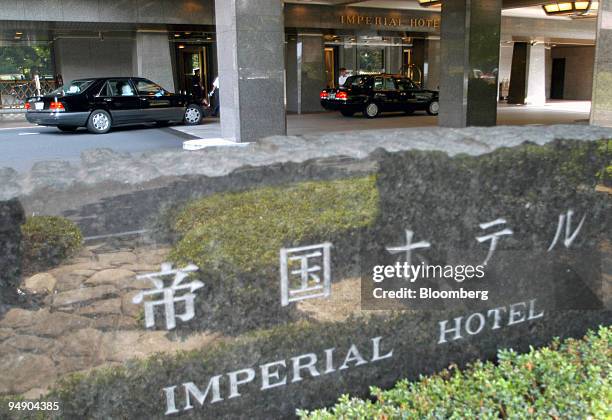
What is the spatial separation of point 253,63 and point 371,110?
1057cm

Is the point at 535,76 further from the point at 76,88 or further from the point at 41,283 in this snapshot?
the point at 41,283

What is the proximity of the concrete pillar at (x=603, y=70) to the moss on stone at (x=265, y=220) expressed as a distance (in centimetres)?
665

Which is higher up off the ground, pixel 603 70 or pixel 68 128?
pixel 603 70

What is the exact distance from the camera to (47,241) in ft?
8.35

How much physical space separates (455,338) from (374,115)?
61.0 feet

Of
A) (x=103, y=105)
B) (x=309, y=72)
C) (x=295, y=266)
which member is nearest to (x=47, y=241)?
(x=295, y=266)

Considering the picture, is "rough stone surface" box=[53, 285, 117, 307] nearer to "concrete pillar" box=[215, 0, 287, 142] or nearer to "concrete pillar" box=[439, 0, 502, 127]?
"concrete pillar" box=[215, 0, 287, 142]

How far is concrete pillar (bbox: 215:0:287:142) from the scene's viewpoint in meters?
11.5

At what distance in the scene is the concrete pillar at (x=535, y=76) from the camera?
1163 inches

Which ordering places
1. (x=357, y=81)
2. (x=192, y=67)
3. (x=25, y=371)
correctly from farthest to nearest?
(x=192, y=67) < (x=357, y=81) < (x=25, y=371)

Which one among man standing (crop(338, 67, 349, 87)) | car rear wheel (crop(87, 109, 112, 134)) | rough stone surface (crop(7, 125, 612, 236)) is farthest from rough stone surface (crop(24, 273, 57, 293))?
man standing (crop(338, 67, 349, 87))

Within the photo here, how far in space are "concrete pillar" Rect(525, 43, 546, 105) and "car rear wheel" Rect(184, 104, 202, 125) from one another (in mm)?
17889

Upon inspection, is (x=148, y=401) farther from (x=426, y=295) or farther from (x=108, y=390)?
(x=426, y=295)

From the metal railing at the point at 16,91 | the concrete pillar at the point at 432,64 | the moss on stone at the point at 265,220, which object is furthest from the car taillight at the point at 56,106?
the concrete pillar at the point at 432,64
